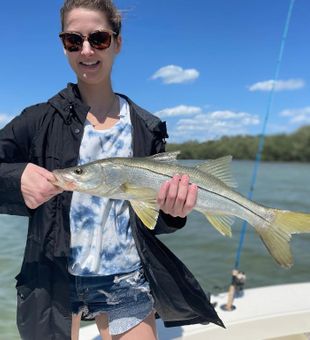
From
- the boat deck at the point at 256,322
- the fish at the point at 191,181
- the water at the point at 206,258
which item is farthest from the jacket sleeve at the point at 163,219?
the water at the point at 206,258

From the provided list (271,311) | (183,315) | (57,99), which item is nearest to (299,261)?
(271,311)

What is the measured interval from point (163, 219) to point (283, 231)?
0.61 m

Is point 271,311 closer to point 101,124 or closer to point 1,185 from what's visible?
point 101,124

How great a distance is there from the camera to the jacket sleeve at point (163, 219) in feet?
7.73

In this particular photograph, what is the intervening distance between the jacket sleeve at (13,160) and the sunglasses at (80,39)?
40cm

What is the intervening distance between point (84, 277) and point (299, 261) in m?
7.78

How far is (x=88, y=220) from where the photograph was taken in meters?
2.29

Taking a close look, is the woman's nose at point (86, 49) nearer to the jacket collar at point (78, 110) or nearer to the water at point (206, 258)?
the jacket collar at point (78, 110)

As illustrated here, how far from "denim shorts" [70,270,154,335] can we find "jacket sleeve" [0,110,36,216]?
47 centimetres

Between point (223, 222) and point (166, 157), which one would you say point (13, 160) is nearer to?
point (166, 157)

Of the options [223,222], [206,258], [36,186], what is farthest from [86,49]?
[206,258]

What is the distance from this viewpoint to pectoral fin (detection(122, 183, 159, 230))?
215cm

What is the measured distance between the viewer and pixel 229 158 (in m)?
2.43

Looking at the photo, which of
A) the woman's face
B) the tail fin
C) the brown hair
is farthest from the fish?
the brown hair
